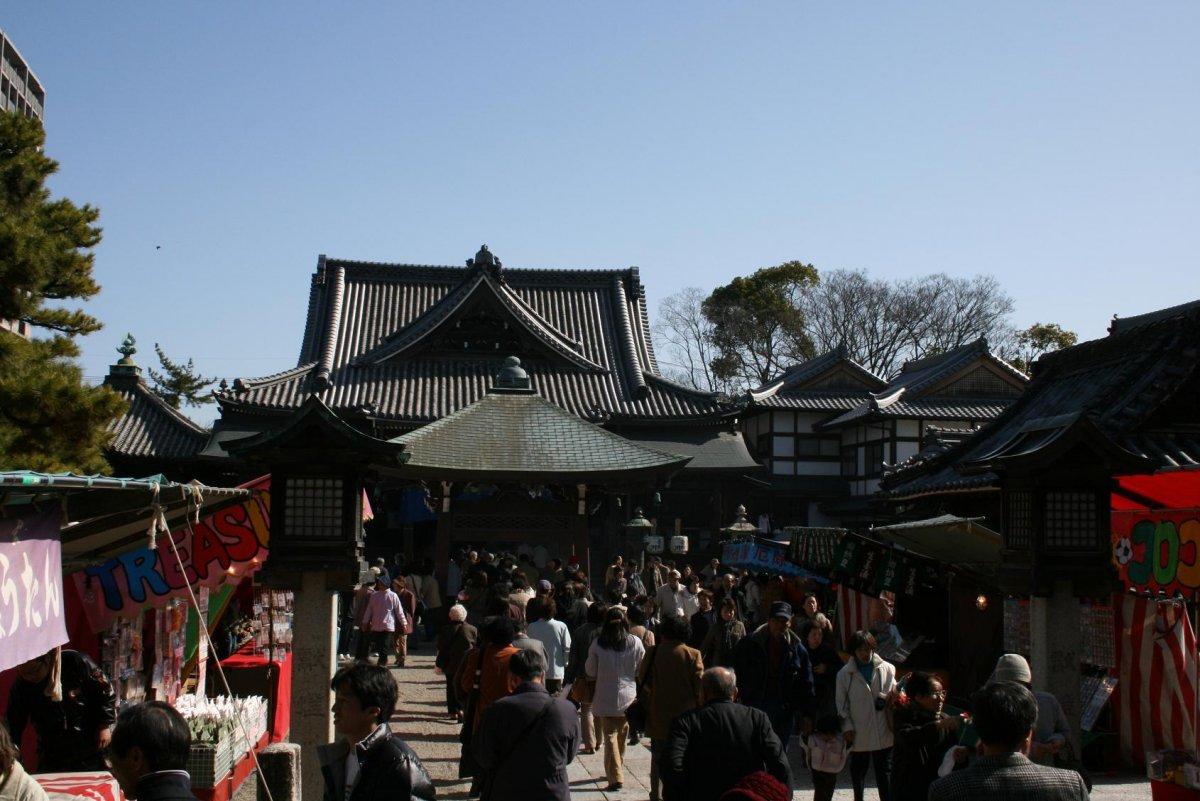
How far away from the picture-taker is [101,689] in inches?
292

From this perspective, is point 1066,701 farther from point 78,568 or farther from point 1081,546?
point 78,568

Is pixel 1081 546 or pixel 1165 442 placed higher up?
pixel 1165 442

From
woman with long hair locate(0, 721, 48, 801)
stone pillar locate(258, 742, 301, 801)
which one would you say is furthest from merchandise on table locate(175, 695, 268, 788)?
woman with long hair locate(0, 721, 48, 801)

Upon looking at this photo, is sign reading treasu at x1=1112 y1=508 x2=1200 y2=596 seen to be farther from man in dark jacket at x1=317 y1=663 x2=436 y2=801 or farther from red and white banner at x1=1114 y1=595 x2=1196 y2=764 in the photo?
man in dark jacket at x1=317 y1=663 x2=436 y2=801

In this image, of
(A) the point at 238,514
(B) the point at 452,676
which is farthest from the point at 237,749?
(B) the point at 452,676

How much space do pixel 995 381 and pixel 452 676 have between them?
31000mm

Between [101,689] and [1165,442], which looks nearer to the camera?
[101,689]

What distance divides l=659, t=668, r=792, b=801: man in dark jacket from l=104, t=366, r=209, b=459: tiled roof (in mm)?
25887

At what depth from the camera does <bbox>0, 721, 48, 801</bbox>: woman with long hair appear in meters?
4.46

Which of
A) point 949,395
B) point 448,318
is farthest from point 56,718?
point 949,395

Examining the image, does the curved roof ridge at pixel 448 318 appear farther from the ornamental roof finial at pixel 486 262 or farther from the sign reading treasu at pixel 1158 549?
the sign reading treasu at pixel 1158 549

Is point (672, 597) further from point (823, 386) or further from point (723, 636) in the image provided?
point (823, 386)

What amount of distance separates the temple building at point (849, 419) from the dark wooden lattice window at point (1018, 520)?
28399 mm

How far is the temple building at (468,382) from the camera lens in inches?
1150
